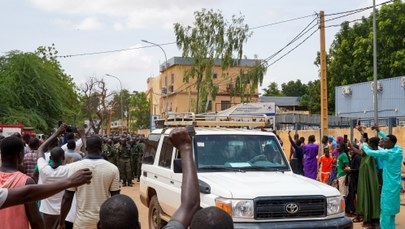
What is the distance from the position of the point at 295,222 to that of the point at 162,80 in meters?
68.6

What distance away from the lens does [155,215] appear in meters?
9.33

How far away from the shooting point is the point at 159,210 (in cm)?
906

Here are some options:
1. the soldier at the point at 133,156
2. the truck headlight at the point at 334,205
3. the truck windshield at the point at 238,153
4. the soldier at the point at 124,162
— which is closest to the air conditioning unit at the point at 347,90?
the soldier at the point at 133,156

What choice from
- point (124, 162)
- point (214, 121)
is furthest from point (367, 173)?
point (124, 162)

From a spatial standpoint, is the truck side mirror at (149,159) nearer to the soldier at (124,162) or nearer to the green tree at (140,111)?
the soldier at (124,162)

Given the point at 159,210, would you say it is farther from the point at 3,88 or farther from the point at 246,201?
the point at 3,88

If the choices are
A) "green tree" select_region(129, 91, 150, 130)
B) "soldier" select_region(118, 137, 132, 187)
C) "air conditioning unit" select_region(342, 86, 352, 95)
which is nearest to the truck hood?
"soldier" select_region(118, 137, 132, 187)

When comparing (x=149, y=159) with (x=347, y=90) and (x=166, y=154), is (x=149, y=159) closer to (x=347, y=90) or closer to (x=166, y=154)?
(x=166, y=154)

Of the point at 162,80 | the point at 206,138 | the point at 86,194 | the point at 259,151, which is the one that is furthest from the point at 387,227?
the point at 162,80

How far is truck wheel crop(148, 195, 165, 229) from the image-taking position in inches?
358

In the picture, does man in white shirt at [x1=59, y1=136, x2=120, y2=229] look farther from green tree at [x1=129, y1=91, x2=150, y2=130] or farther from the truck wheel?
green tree at [x1=129, y1=91, x2=150, y2=130]

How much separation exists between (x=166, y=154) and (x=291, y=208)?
288 cm

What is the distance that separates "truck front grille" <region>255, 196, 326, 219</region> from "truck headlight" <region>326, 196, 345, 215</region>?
76 mm

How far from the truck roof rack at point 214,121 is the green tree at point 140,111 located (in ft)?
240
